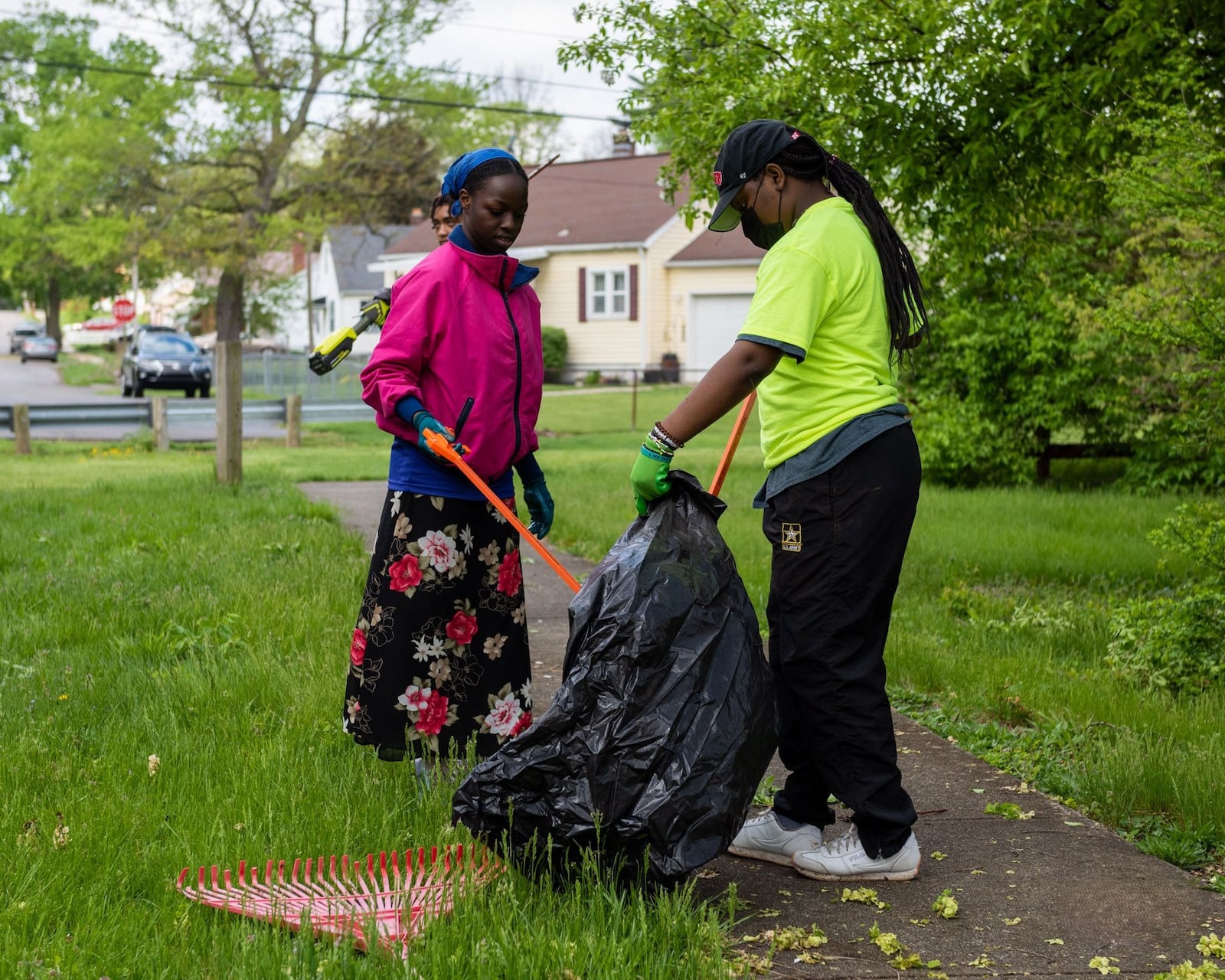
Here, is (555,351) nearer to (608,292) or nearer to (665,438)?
(608,292)

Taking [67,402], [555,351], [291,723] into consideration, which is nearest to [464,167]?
[291,723]

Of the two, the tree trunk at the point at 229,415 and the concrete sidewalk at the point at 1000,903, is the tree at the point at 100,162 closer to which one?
the tree trunk at the point at 229,415

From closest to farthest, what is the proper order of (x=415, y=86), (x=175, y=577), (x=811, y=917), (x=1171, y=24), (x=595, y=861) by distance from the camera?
(x=595, y=861) → (x=811, y=917) → (x=1171, y=24) → (x=175, y=577) → (x=415, y=86)

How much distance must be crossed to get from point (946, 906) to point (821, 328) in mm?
1443

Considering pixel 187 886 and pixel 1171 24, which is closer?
pixel 187 886

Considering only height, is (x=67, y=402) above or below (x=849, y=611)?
below

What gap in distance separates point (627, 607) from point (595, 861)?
583 millimetres

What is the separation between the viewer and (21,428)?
17.7m

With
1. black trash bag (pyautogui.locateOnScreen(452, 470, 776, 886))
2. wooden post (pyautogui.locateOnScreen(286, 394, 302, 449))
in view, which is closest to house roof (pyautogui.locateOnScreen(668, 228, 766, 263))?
wooden post (pyautogui.locateOnScreen(286, 394, 302, 449))

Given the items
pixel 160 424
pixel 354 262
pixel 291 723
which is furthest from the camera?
pixel 354 262

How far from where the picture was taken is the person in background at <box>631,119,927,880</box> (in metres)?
3.22

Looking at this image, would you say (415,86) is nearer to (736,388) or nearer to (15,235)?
(15,235)

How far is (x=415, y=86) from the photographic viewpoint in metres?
34.6

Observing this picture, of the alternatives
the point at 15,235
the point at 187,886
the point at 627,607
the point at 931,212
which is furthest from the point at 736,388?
the point at 15,235
